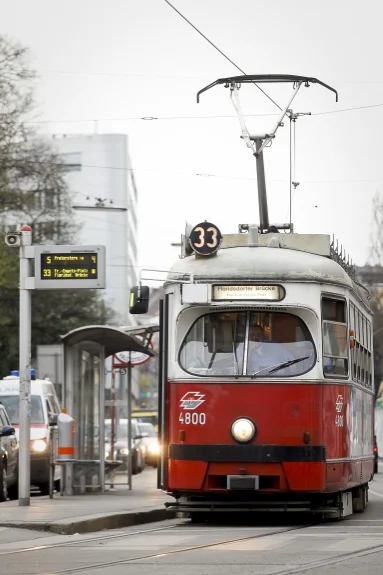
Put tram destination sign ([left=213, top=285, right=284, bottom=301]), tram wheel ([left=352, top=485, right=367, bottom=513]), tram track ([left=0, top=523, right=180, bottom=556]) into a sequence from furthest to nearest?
tram wheel ([left=352, top=485, right=367, bottom=513])
tram destination sign ([left=213, top=285, right=284, bottom=301])
tram track ([left=0, top=523, right=180, bottom=556])

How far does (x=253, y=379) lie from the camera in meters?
17.7

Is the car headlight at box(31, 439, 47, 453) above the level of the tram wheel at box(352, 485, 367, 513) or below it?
above

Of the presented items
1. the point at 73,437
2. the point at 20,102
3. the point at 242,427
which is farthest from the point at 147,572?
the point at 20,102

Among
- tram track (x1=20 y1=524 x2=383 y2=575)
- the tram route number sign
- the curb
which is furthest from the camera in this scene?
the tram route number sign

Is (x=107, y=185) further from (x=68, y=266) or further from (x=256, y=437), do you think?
(x=256, y=437)

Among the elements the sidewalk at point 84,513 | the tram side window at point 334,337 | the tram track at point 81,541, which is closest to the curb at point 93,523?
the sidewalk at point 84,513

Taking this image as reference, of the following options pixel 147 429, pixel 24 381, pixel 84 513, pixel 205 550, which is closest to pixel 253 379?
pixel 84 513

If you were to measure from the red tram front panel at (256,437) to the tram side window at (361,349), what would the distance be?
1.80 m

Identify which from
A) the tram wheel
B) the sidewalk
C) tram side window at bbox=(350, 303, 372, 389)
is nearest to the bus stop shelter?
the sidewalk

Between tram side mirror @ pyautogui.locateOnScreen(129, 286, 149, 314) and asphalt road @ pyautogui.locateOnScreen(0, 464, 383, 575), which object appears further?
tram side mirror @ pyautogui.locateOnScreen(129, 286, 149, 314)

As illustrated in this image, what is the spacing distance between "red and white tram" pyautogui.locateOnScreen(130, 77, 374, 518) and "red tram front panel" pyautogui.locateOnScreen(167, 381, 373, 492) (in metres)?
0.01

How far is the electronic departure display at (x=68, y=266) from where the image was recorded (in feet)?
69.8

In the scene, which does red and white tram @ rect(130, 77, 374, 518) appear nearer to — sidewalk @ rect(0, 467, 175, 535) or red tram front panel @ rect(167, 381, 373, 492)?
red tram front panel @ rect(167, 381, 373, 492)

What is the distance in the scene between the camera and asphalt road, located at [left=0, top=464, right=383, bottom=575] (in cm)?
1238
